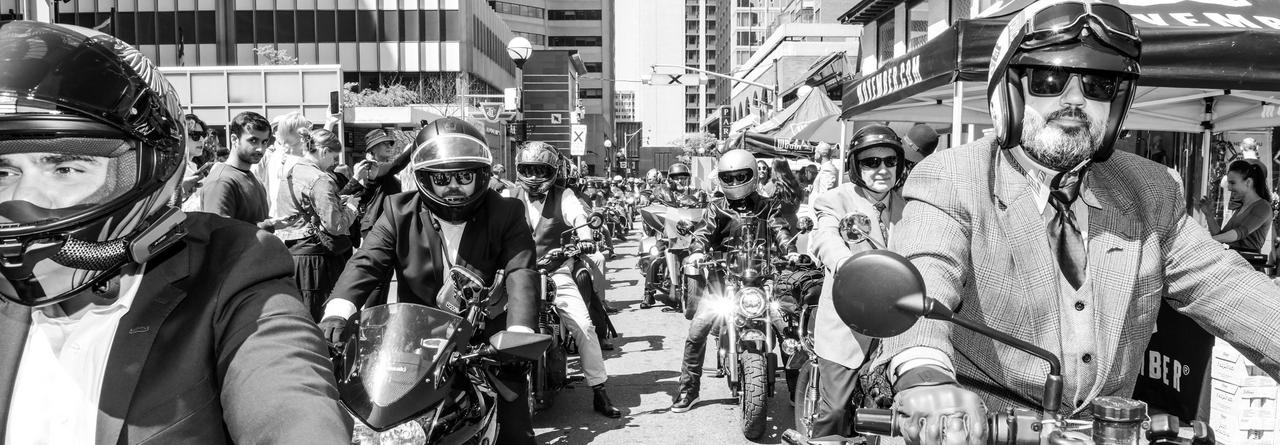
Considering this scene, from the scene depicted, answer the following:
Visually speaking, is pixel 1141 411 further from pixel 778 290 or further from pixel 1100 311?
pixel 778 290

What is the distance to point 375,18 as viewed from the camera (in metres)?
53.0

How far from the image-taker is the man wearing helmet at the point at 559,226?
6855 millimetres

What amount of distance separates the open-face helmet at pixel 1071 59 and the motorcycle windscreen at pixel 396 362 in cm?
195

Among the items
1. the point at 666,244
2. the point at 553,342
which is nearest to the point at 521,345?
the point at 553,342

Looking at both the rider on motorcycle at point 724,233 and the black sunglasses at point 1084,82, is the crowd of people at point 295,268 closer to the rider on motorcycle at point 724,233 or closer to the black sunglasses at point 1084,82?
the black sunglasses at point 1084,82

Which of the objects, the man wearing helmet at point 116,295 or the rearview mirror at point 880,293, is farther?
the rearview mirror at point 880,293

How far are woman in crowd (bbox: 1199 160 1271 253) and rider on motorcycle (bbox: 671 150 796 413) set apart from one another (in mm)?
3899

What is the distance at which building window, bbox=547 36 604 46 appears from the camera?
130 m

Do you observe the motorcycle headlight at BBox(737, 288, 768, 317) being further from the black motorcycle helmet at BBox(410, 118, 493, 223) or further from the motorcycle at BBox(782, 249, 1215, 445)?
the motorcycle at BBox(782, 249, 1215, 445)

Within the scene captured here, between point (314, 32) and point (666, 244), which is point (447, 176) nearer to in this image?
point (666, 244)

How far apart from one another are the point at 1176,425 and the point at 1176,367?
0.80 meters

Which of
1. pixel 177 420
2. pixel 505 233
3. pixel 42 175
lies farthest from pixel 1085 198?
pixel 505 233

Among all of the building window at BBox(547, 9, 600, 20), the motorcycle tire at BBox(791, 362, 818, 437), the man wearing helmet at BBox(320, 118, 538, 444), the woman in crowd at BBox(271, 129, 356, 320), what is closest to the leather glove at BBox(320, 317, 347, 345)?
the man wearing helmet at BBox(320, 118, 538, 444)

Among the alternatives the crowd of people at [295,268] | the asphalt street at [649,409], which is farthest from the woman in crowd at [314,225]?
the crowd of people at [295,268]
